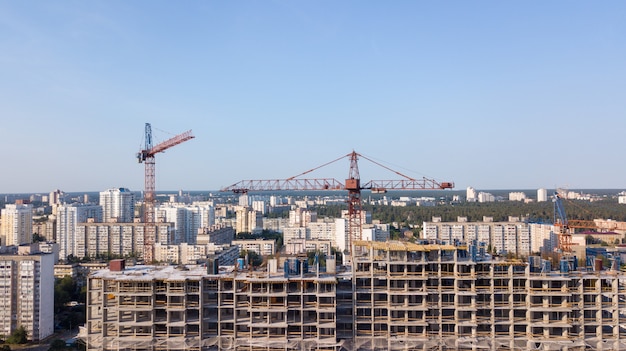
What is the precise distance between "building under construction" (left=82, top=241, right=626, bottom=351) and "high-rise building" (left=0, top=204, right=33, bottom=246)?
40751mm

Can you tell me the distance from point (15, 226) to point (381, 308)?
45.7m

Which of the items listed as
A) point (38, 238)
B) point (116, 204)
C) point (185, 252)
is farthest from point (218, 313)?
point (116, 204)

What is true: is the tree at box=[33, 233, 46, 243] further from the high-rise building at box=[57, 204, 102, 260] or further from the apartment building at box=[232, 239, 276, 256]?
the apartment building at box=[232, 239, 276, 256]

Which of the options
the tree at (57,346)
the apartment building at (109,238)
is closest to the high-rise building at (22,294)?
the tree at (57,346)

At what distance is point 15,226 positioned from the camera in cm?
4525

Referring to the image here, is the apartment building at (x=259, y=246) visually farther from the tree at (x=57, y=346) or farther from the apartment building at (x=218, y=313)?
the apartment building at (x=218, y=313)

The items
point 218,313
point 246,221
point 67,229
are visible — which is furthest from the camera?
point 246,221

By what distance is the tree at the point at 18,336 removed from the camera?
2080 cm

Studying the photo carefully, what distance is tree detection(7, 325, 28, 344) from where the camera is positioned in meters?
20.8

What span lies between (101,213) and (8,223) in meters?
16.1

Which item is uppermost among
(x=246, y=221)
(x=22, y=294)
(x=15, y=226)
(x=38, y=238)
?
(x=15, y=226)

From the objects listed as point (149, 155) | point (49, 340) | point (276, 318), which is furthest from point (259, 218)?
point (276, 318)

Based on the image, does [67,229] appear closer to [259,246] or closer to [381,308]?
[259,246]

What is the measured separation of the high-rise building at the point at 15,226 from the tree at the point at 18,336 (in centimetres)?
2832
